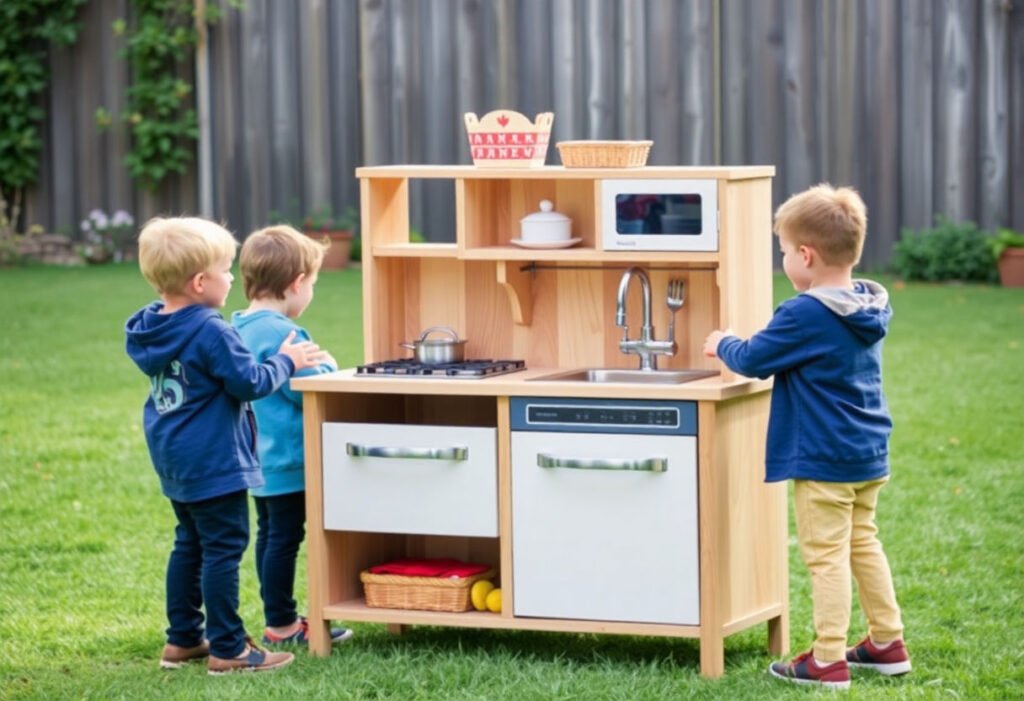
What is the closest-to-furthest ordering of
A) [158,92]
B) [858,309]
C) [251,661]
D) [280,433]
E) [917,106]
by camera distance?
[858,309]
[251,661]
[280,433]
[917,106]
[158,92]

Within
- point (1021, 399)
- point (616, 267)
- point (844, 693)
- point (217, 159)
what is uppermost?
point (217, 159)

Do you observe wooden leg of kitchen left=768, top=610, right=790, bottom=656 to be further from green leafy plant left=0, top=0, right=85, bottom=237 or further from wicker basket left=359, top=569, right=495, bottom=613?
green leafy plant left=0, top=0, right=85, bottom=237

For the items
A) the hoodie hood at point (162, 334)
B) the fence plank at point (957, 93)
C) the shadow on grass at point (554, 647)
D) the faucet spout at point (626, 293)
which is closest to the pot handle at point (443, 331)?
the faucet spout at point (626, 293)

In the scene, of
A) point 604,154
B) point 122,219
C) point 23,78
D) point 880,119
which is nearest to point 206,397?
point 604,154

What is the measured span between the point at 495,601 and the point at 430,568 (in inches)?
10.6

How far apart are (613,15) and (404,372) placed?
704cm

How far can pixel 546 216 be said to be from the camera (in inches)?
199

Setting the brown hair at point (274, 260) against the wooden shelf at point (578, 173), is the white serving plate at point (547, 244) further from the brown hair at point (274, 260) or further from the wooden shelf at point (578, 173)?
the brown hair at point (274, 260)

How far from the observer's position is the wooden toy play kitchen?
A: 4660mm

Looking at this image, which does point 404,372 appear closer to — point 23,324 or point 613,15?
point 23,324

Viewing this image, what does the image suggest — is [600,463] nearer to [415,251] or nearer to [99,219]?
[415,251]

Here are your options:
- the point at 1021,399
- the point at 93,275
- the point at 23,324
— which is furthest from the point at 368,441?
the point at 93,275

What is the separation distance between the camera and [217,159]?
12.9 metres

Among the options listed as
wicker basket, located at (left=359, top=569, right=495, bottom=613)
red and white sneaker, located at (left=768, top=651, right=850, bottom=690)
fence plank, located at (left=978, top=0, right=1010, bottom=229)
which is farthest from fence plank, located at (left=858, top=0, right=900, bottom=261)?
red and white sneaker, located at (left=768, top=651, right=850, bottom=690)
